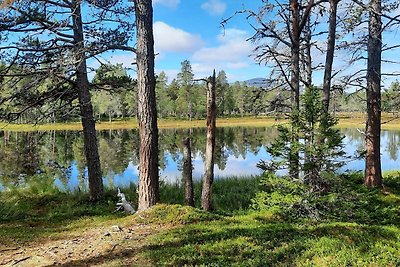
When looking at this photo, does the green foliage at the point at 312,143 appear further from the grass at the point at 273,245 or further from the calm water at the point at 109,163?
the calm water at the point at 109,163

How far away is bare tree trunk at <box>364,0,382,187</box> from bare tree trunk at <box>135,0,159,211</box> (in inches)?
297

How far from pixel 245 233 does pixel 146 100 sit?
126 inches

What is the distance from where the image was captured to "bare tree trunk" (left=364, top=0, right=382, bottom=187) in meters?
11.3

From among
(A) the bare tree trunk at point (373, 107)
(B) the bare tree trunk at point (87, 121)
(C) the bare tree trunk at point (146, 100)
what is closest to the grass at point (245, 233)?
(C) the bare tree trunk at point (146, 100)

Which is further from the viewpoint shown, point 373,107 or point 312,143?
point 373,107

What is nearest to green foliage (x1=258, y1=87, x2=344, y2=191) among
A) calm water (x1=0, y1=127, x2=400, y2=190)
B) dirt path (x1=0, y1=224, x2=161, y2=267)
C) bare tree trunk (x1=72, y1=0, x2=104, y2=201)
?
dirt path (x1=0, y1=224, x2=161, y2=267)

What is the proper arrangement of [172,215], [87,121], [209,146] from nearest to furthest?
[172,215] → [209,146] → [87,121]

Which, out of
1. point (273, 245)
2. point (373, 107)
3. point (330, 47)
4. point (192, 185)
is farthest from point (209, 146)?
point (373, 107)

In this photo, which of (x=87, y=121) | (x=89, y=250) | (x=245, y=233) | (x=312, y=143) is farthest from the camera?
(x=87, y=121)

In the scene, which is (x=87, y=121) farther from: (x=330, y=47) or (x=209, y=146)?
(x=330, y=47)

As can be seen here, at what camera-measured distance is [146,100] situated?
7.02 meters

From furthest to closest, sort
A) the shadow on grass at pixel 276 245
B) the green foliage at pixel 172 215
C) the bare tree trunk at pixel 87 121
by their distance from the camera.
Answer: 1. the bare tree trunk at pixel 87 121
2. the green foliage at pixel 172 215
3. the shadow on grass at pixel 276 245

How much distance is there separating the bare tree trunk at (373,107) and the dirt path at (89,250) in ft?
27.0

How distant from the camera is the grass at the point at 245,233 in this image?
454 cm
